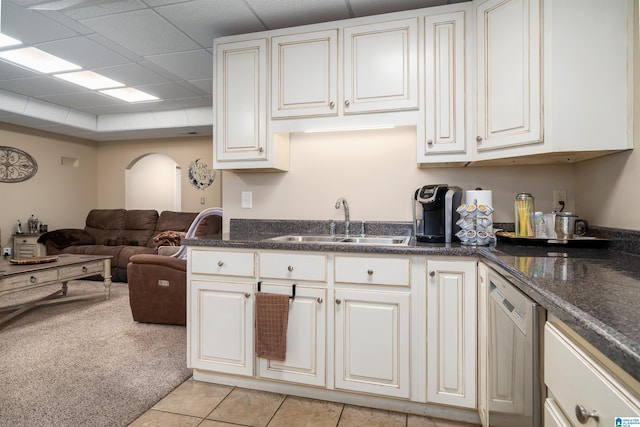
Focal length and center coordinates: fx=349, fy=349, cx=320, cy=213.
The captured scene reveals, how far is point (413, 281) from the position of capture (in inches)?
69.2

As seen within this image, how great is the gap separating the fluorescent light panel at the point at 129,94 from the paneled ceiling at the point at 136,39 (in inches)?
5.2

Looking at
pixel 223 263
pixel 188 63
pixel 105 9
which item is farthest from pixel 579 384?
pixel 188 63

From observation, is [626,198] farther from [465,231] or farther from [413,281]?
[413,281]

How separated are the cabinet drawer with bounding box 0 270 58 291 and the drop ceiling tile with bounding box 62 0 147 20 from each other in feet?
7.13

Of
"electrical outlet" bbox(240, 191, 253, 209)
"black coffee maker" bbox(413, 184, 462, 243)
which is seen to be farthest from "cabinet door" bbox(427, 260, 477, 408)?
"electrical outlet" bbox(240, 191, 253, 209)

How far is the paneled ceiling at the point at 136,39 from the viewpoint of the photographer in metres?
2.21

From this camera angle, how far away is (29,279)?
3.09 meters

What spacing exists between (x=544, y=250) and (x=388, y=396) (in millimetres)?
1049

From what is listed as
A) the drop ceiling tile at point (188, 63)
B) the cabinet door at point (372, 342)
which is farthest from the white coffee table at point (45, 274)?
the cabinet door at point (372, 342)

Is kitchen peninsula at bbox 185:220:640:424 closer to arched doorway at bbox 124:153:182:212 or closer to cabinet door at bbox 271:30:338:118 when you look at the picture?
cabinet door at bbox 271:30:338:118

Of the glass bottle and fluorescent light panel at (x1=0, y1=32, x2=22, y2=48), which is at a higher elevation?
fluorescent light panel at (x1=0, y1=32, x2=22, y2=48)

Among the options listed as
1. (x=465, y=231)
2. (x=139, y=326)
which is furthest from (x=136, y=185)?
(x=465, y=231)

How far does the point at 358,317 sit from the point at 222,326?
0.81 metres

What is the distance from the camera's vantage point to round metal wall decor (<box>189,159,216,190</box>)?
6094 millimetres
